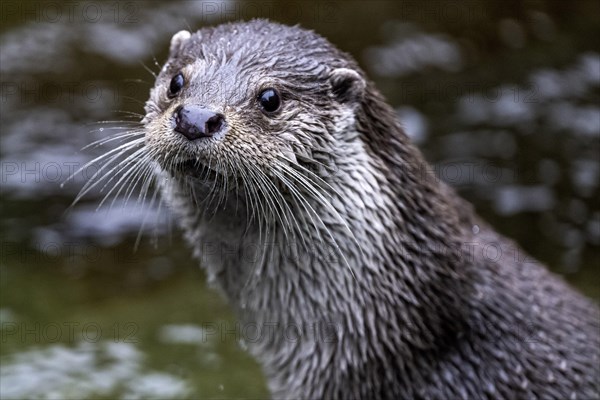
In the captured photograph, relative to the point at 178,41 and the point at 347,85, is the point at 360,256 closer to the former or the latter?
the point at 347,85

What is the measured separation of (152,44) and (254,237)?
365 centimetres

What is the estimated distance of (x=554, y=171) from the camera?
21.0ft

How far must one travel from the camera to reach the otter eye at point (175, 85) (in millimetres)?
3545

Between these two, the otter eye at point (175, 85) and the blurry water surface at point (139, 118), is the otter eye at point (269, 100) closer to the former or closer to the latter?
the otter eye at point (175, 85)

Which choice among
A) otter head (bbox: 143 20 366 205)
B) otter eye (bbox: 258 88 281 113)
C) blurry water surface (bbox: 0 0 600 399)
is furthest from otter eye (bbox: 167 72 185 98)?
blurry water surface (bbox: 0 0 600 399)

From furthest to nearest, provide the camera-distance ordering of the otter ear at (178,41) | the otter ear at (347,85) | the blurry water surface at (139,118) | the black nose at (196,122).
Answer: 1. the blurry water surface at (139,118)
2. the otter ear at (178,41)
3. the otter ear at (347,85)
4. the black nose at (196,122)

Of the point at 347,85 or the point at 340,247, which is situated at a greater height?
the point at 347,85

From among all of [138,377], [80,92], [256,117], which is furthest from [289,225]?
[80,92]

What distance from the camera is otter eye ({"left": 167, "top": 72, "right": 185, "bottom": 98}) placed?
3545 millimetres

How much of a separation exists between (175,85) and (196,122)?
0.40m

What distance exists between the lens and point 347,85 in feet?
12.0

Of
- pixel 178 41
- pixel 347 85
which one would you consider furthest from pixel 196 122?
pixel 178 41

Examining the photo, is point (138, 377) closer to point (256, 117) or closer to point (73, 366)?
point (73, 366)

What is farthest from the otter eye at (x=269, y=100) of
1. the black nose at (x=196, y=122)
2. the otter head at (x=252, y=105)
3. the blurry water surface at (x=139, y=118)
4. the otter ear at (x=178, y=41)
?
the blurry water surface at (x=139, y=118)
